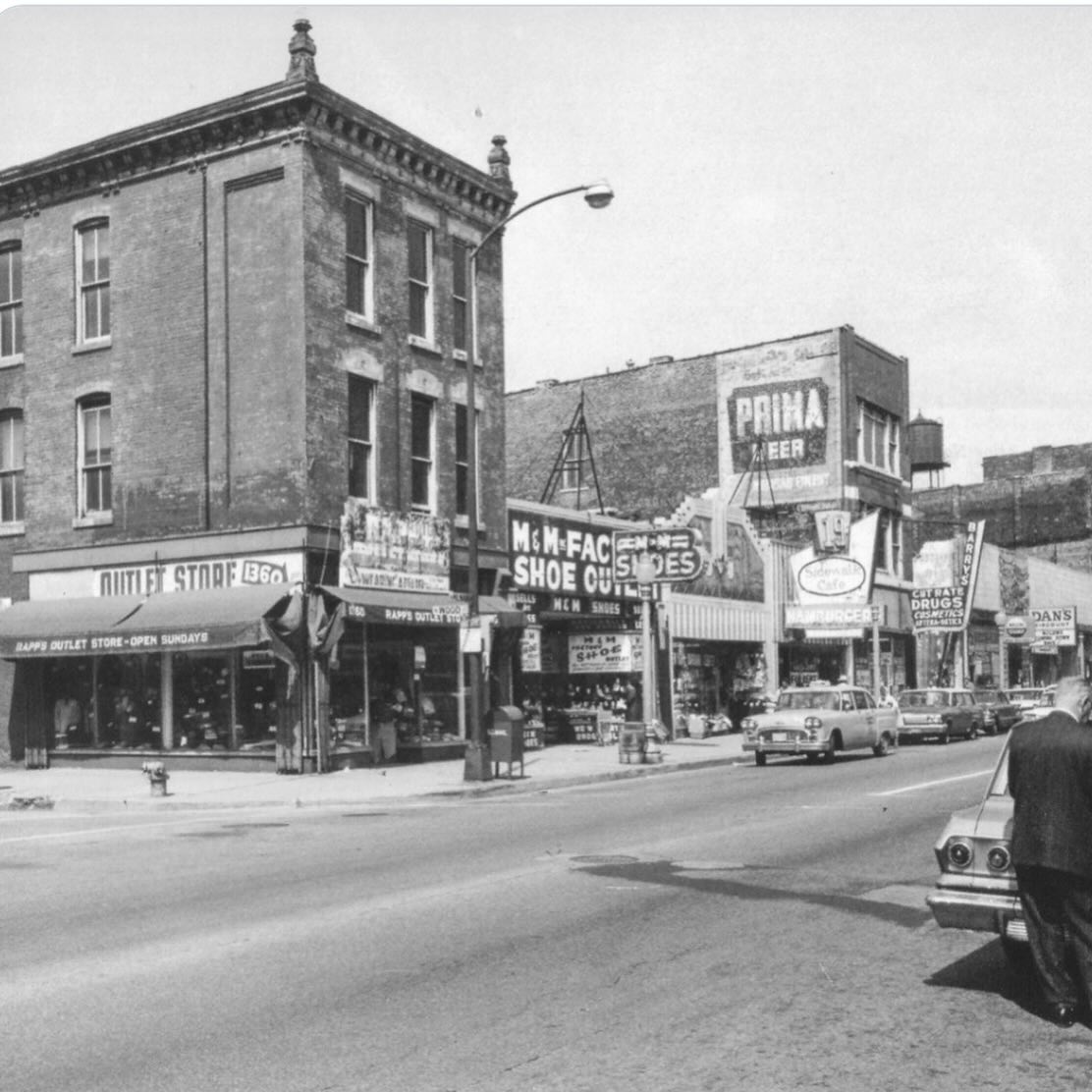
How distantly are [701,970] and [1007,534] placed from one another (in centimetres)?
7218

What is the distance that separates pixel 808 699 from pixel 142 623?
40.2 ft

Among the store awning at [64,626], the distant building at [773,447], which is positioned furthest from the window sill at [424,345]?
the distant building at [773,447]

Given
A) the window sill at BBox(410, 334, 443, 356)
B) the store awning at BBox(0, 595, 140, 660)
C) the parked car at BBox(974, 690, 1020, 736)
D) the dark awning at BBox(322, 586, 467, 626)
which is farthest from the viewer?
the parked car at BBox(974, 690, 1020, 736)

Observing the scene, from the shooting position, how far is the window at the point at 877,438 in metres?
45.7

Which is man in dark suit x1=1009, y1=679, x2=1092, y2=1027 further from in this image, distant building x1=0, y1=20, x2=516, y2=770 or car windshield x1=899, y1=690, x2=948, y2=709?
car windshield x1=899, y1=690, x2=948, y2=709

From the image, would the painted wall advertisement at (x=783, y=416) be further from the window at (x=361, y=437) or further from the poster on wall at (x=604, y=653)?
the window at (x=361, y=437)

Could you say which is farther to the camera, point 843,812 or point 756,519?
point 756,519

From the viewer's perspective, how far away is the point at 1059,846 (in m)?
6.53

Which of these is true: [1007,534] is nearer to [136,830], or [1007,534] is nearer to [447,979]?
[136,830]

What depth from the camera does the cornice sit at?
81.6 ft

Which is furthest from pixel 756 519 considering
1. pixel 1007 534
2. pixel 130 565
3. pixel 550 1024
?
pixel 550 1024

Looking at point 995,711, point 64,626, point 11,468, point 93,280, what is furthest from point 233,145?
point 995,711

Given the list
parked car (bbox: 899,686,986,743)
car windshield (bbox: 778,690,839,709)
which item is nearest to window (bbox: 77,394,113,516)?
car windshield (bbox: 778,690,839,709)

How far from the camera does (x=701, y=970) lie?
25.8 ft
